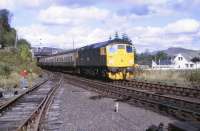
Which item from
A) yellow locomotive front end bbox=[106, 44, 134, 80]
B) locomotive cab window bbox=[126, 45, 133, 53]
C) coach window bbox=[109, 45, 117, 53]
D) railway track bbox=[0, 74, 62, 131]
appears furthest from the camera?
locomotive cab window bbox=[126, 45, 133, 53]

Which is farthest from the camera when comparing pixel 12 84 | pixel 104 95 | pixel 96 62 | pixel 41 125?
pixel 96 62

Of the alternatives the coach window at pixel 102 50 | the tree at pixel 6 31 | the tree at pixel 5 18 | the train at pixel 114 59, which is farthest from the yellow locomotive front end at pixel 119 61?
the tree at pixel 5 18

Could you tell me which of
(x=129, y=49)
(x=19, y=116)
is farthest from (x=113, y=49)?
(x=19, y=116)

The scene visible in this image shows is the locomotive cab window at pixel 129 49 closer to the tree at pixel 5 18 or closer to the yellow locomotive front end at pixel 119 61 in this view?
the yellow locomotive front end at pixel 119 61

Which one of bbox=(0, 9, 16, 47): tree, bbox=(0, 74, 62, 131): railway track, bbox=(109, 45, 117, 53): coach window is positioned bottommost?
bbox=(0, 74, 62, 131): railway track

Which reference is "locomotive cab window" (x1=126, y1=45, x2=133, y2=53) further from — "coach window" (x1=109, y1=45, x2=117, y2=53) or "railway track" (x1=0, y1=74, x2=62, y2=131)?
"railway track" (x1=0, y1=74, x2=62, y2=131)

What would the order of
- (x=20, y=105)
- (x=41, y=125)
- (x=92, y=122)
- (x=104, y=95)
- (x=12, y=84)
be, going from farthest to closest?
(x=12, y=84) → (x=104, y=95) → (x=20, y=105) → (x=92, y=122) → (x=41, y=125)

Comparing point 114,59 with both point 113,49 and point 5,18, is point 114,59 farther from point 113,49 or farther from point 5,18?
point 5,18

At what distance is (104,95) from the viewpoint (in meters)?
21.7

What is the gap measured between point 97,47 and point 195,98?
664 inches

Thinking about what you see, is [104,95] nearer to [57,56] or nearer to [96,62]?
[96,62]

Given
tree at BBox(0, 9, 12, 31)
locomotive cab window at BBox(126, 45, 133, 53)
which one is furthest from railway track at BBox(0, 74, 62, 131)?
tree at BBox(0, 9, 12, 31)

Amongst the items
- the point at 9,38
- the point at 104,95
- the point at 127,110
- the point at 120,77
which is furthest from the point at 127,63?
the point at 9,38

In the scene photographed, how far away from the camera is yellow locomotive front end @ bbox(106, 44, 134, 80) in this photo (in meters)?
31.9
